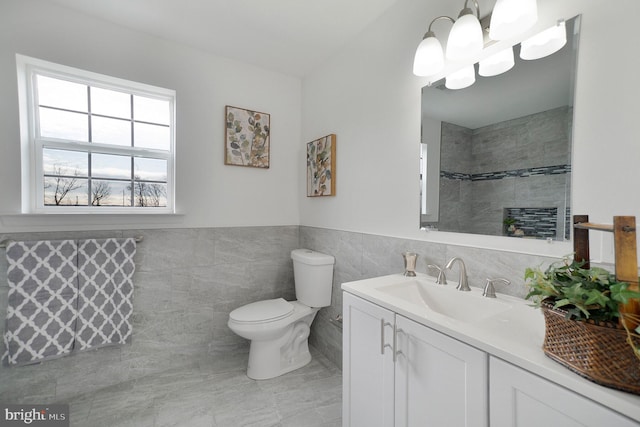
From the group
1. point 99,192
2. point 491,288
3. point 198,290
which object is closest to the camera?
point 491,288

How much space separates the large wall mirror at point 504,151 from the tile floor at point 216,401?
52.8 inches

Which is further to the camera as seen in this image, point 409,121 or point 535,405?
point 409,121

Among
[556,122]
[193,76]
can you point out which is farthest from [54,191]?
[556,122]

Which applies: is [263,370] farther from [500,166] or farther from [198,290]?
[500,166]

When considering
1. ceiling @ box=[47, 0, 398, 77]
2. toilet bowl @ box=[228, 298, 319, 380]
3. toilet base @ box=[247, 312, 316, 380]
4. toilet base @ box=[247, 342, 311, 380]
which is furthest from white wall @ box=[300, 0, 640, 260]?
toilet base @ box=[247, 342, 311, 380]

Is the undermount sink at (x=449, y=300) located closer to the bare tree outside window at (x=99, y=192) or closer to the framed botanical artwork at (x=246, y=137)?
the framed botanical artwork at (x=246, y=137)

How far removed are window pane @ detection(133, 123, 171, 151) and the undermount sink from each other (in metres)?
2.01

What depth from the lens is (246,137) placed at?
7.84 ft

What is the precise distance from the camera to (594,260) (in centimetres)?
92

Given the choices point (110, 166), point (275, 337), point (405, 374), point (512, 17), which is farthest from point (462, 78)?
point (110, 166)

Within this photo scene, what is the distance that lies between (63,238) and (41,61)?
44.4 inches

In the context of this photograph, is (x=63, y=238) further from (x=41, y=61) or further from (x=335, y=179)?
(x=335, y=179)

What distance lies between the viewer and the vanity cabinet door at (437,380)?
770mm

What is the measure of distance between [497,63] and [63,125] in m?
2.64
